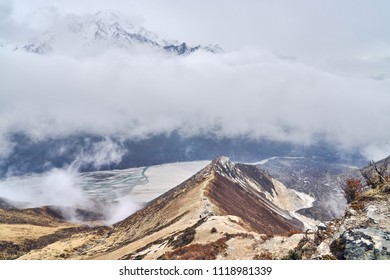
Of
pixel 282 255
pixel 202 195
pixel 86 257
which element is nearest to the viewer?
pixel 282 255

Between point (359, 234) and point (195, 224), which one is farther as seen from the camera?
point (195, 224)

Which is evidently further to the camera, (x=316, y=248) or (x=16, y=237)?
(x=16, y=237)

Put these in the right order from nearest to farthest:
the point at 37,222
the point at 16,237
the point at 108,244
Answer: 1. the point at 108,244
2. the point at 16,237
3. the point at 37,222

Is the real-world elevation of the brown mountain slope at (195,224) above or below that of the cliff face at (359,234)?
above

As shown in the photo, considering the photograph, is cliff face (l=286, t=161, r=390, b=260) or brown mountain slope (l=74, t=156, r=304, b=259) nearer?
cliff face (l=286, t=161, r=390, b=260)

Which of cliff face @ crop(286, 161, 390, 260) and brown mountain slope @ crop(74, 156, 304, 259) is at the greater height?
brown mountain slope @ crop(74, 156, 304, 259)

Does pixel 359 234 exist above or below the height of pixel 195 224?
below

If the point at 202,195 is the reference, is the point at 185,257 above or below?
below
